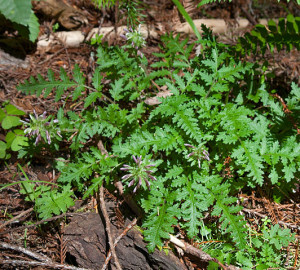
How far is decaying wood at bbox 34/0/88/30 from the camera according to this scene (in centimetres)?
414

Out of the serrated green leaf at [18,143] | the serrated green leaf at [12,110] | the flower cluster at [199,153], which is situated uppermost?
the serrated green leaf at [12,110]

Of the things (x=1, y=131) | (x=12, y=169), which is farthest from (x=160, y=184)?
(x=1, y=131)

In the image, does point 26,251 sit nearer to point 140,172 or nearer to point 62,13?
point 140,172

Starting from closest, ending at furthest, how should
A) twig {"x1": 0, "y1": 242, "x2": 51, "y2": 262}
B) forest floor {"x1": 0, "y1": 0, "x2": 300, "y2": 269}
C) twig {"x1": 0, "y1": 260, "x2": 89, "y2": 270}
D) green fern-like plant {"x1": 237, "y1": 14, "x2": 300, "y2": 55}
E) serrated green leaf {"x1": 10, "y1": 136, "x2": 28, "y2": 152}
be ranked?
twig {"x1": 0, "y1": 260, "x2": 89, "y2": 270} → twig {"x1": 0, "y1": 242, "x2": 51, "y2": 262} → forest floor {"x1": 0, "y1": 0, "x2": 300, "y2": 269} → green fern-like plant {"x1": 237, "y1": 14, "x2": 300, "y2": 55} → serrated green leaf {"x1": 10, "y1": 136, "x2": 28, "y2": 152}

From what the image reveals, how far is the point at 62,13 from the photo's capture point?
14.0 ft

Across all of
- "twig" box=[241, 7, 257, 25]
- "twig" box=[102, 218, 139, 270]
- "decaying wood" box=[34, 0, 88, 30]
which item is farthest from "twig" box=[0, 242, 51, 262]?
"twig" box=[241, 7, 257, 25]

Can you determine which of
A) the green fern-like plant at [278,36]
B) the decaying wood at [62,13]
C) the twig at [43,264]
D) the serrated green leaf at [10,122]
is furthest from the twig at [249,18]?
the twig at [43,264]

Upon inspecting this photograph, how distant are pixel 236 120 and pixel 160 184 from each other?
39.5 inches

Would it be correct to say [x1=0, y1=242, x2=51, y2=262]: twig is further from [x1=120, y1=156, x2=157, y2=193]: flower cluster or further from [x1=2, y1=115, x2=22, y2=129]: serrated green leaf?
[x1=2, y1=115, x2=22, y2=129]: serrated green leaf

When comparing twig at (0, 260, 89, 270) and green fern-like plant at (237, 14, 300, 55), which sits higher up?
green fern-like plant at (237, 14, 300, 55)

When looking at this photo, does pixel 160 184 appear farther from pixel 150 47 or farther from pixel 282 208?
pixel 150 47

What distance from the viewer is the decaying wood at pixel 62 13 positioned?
414 centimetres

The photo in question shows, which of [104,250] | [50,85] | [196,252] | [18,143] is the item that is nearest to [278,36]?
[196,252]

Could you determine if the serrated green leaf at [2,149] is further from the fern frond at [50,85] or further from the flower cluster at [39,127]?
the fern frond at [50,85]
